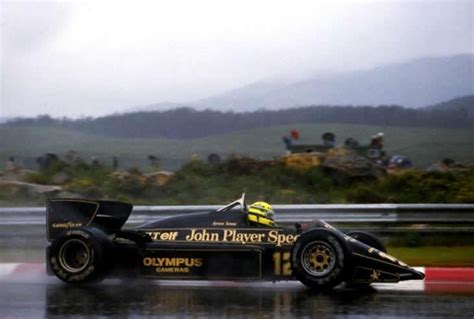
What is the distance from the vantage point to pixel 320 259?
11055 mm

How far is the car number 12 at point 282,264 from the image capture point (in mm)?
11125

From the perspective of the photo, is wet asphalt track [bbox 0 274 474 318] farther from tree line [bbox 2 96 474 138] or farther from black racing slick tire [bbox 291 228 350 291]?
tree line [bbox 2 96 474 138]

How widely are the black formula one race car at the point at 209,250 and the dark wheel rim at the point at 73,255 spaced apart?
1cm

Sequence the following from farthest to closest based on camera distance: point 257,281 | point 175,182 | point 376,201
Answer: point 175,182 → point 376,201 → point 257,281

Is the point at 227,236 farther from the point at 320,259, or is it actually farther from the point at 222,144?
the point at 222,144

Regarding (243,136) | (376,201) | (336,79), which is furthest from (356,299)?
(336,79)

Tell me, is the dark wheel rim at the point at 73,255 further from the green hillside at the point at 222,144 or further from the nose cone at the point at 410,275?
the green hillside at the point at 222,144

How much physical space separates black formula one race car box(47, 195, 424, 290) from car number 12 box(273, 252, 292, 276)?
0.01 m

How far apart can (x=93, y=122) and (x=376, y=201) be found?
22.8 feet

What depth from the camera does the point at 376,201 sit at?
1770cm

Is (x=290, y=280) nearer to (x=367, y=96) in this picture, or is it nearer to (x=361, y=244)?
(x=361, y=244)

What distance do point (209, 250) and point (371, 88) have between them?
11120 mm

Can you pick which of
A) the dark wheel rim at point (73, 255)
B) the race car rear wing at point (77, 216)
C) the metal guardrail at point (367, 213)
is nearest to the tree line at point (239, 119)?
the metal guardrail at point (367, 213)

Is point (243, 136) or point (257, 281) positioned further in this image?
point (243, 136)
